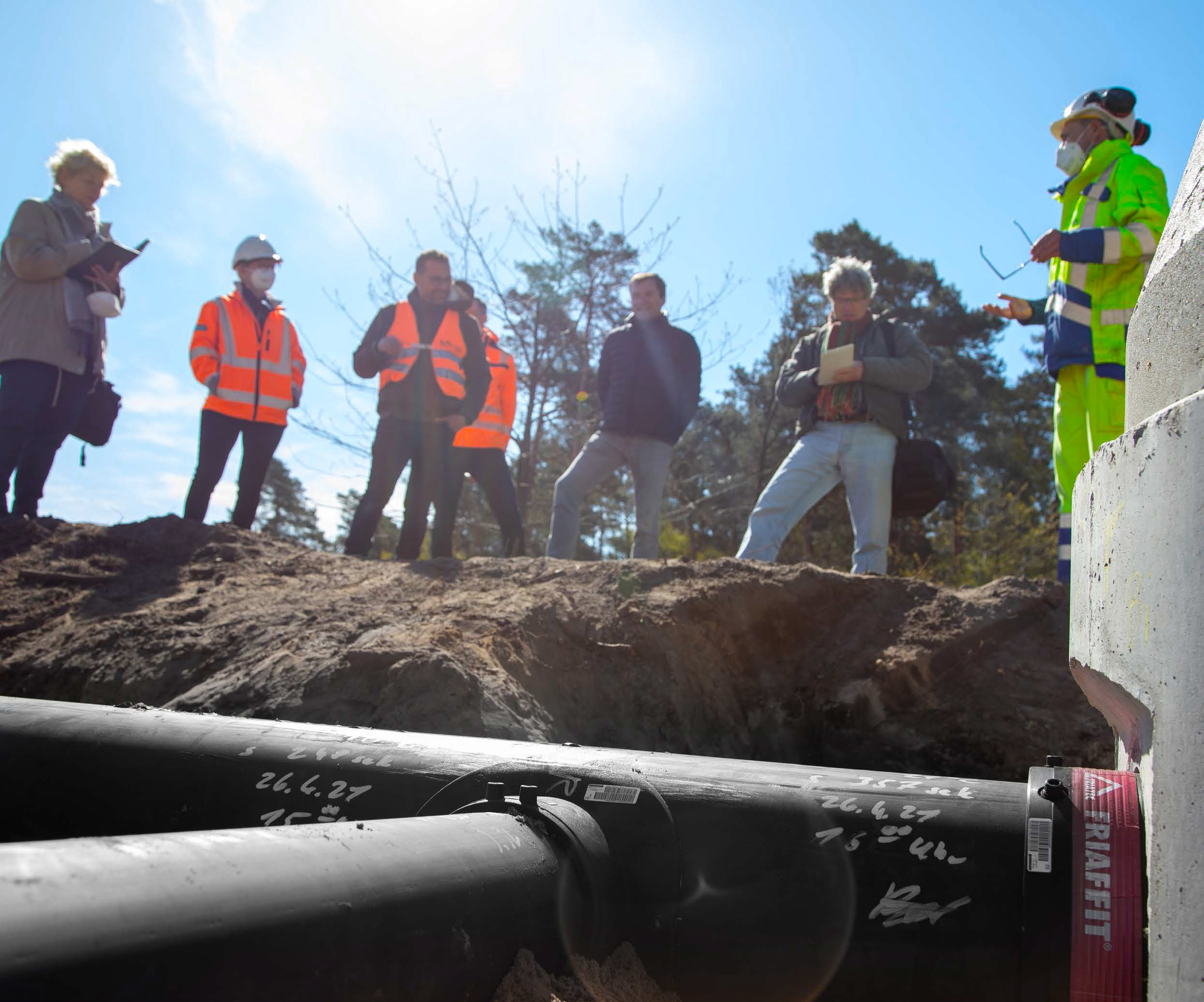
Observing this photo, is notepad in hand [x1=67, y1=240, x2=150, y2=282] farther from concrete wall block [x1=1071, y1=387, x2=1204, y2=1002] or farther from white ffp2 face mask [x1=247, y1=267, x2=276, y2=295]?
concrete wall block [x1=1071, y1=387, x2=1204, y2=1002]

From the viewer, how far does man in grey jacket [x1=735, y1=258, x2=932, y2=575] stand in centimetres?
513

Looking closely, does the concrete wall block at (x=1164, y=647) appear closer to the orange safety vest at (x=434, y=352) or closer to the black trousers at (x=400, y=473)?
the black trousers at (x=400, y=473)

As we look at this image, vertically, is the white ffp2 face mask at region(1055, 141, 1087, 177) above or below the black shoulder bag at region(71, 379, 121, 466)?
above

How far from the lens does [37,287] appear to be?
18.4 ft

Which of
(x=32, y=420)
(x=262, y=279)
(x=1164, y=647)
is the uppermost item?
(x=262, y=279)

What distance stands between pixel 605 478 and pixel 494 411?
156 cm

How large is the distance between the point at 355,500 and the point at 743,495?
9.90 meters

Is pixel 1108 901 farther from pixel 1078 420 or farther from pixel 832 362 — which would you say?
pixel 832 362

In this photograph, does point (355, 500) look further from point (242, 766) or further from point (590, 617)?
point (242, 766)

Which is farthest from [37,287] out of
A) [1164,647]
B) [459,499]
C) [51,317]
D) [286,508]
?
[286,508]

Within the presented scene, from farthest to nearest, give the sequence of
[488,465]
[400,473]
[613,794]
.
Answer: [488,465]
[400,473]
[613,794]

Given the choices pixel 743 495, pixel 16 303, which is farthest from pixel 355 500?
pixel 16 303

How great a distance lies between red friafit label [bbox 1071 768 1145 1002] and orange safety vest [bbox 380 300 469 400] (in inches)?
203

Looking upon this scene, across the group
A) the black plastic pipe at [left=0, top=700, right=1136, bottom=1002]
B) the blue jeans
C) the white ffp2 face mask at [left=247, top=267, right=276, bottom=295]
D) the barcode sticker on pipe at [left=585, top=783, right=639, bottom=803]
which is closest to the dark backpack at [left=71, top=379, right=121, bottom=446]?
the white ffp2 face mask at [left=247, top=267, right=276, bottom=295]
